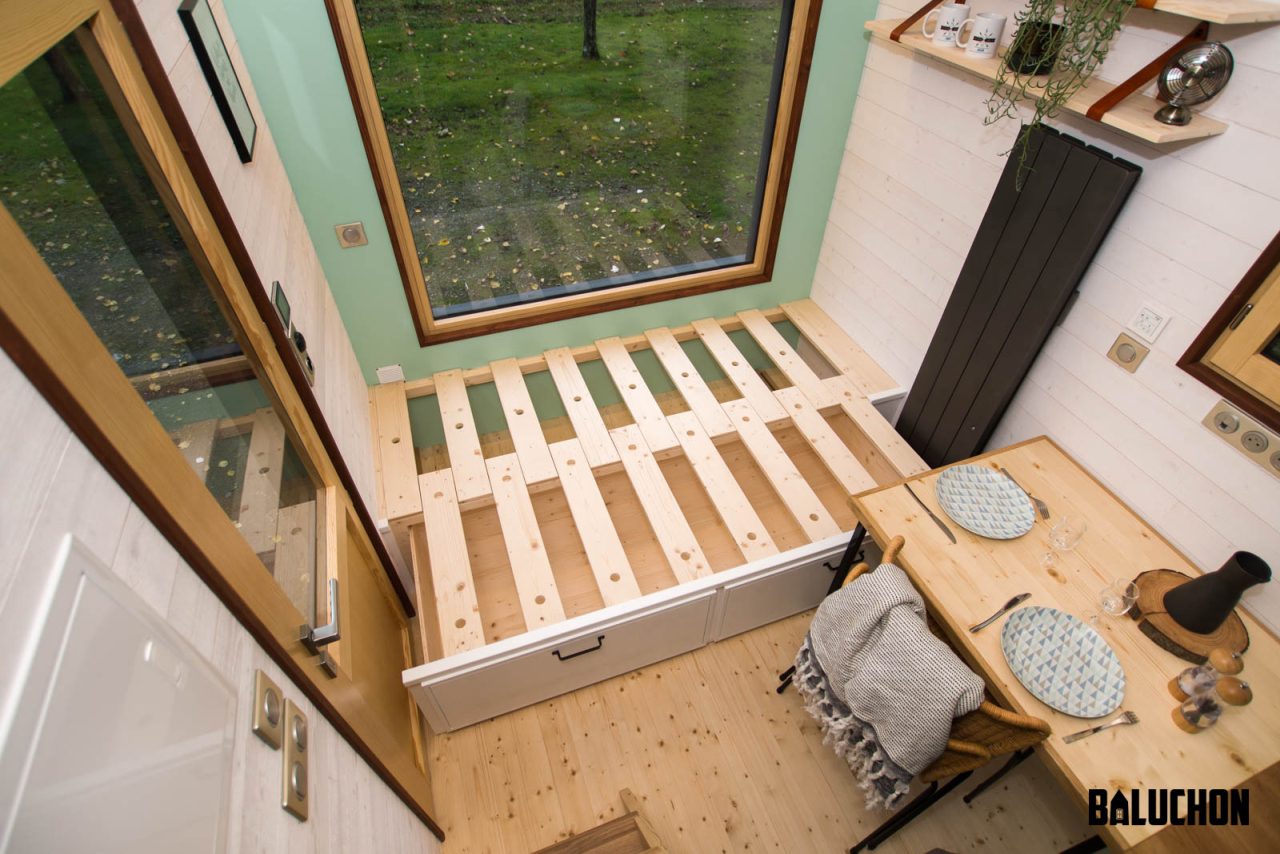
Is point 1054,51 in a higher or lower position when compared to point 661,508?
higher

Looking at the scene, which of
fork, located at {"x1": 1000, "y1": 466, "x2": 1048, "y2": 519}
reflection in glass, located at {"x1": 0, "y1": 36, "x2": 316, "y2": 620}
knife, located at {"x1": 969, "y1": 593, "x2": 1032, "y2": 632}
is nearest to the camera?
reflection in glass, located at {"x1": 0, "y1": 36, "x2": 316, "y2": 620}

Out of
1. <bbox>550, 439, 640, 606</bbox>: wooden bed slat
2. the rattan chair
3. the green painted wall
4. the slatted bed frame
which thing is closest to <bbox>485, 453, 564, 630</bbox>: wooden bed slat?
the slatted bed frame

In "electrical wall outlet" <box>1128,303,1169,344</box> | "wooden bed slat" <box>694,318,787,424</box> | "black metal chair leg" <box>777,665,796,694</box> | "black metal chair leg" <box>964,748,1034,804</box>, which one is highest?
"electrical wall outlet" <box>1128,303,1169,344</box>

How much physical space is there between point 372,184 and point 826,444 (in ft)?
5.81

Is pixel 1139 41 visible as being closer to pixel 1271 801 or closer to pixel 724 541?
pixel 1271 801

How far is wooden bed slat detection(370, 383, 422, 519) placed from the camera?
6.88ft

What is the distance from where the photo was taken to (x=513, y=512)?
2107 mm

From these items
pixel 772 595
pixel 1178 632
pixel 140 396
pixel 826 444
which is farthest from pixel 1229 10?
pixel 140 396

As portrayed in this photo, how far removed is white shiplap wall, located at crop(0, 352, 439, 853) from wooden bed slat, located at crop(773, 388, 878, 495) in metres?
1.64

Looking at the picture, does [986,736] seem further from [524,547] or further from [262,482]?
[262,482]

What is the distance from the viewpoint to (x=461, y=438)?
92.4 inches

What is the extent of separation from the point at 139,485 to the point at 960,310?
2165 millimetres

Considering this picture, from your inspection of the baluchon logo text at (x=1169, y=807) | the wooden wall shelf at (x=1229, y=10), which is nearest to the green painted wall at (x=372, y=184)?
the wooden wall shelf at (x=1229, y=10)

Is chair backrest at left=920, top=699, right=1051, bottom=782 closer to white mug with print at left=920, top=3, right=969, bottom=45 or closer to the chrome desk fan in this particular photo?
the chrome desk fan
